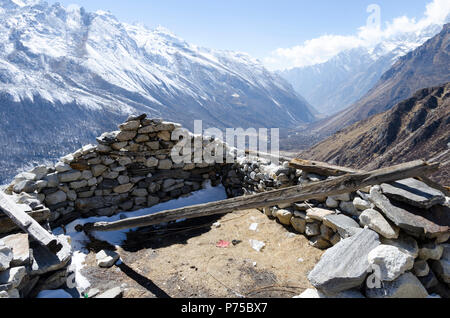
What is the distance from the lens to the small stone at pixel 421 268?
3593 millimetres

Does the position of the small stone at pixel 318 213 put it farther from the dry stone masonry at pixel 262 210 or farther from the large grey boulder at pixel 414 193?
the large grey boulder at pixel 414 193

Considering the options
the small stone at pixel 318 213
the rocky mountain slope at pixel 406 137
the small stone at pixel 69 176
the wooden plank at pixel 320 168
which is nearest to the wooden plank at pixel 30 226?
the small stone at pixel 69 176

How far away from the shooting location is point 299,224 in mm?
6043

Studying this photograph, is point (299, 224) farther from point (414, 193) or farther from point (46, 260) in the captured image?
point (46, 260)

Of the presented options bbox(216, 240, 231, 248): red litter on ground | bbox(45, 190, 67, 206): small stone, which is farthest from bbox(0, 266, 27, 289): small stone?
bbox(45, 190, 67, 206): small stone

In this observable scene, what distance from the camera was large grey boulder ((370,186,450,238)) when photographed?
11.9 feet

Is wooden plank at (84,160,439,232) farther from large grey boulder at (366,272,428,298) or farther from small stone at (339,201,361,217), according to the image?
large grey boulder at (366,272,428,298)

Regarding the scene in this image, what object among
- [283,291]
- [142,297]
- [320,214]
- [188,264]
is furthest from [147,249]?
[320,214]

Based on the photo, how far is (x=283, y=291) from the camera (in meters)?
4.42

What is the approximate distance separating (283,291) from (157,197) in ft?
19.2

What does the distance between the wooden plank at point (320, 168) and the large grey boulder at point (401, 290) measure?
2.24 m

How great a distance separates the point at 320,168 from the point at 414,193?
6.33ft

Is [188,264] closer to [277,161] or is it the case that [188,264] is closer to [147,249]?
[147,249]

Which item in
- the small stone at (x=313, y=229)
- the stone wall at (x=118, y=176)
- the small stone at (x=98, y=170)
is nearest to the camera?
the small stone at (x=313, y=229)
